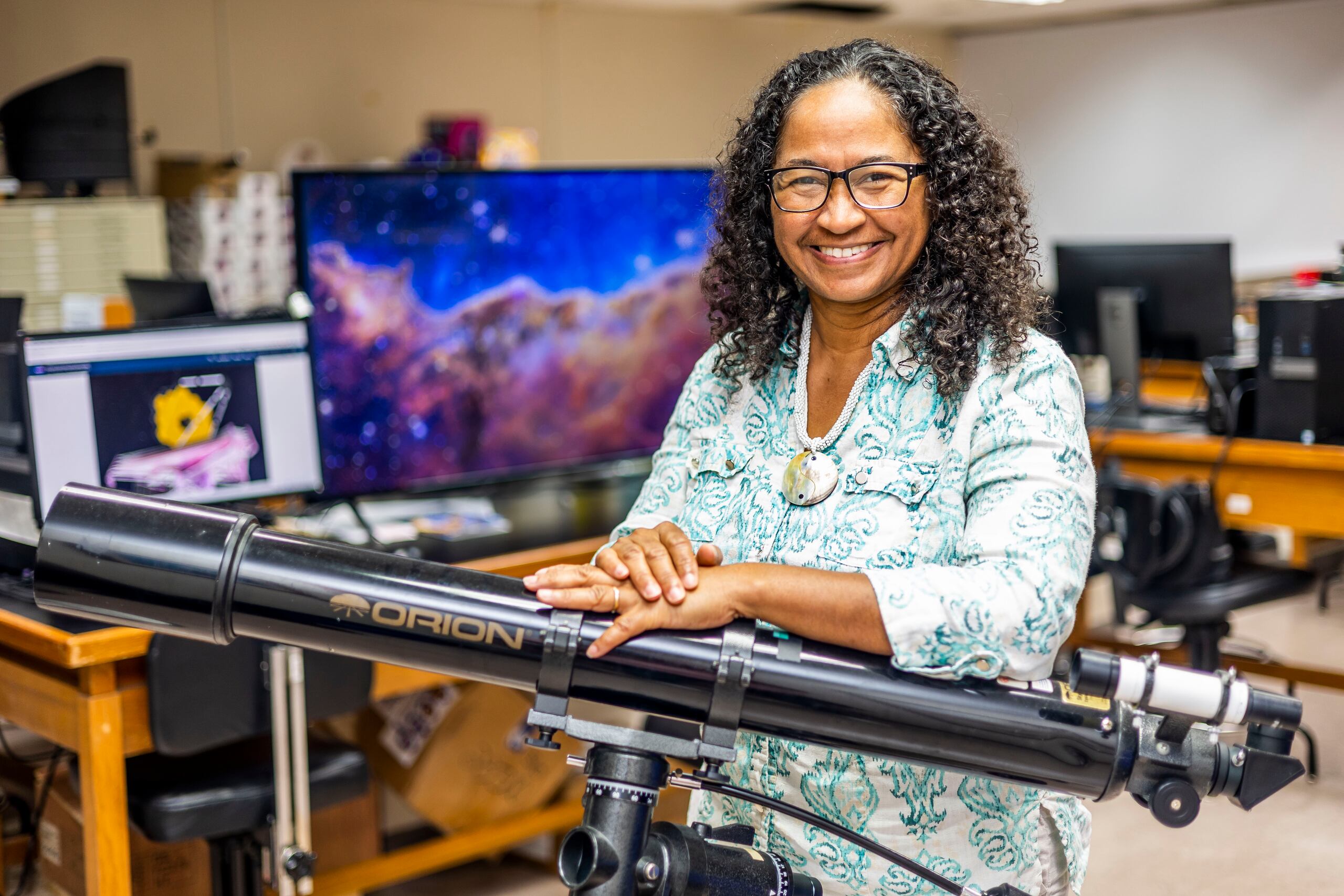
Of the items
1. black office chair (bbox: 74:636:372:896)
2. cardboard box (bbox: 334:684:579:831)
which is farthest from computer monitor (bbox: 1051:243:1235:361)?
black office chair (bbox: 74:636:372:896)

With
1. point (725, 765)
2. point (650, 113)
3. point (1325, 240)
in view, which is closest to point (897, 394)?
point (725, 765)

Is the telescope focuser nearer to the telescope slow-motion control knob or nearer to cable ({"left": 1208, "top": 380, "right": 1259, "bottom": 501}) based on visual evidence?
the telescope slow-motion control knob

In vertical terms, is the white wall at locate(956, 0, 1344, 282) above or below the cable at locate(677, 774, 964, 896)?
above

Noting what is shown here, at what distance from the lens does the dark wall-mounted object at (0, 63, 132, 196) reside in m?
4.04

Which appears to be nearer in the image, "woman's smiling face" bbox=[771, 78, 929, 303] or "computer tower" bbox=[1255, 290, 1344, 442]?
"woman's smiling face" bbox=[771, 78, 929, 303]

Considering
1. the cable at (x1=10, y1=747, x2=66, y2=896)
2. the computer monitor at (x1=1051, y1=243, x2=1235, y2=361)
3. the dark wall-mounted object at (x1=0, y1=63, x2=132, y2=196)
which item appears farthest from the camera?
the dark wall-mounted object at (x1=0, y1=63, x2=132, y2=196)

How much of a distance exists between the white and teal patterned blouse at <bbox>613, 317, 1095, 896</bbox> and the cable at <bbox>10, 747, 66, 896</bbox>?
1849mm

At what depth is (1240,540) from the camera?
3.66 m

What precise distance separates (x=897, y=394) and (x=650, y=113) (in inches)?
250

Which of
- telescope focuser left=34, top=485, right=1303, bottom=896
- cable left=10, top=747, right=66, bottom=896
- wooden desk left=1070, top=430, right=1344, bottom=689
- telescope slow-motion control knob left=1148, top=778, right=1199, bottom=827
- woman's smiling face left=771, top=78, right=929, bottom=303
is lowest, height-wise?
cable left=10, top=747, right=66, bottom=896

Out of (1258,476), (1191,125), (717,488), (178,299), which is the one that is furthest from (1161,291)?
(1191,125)

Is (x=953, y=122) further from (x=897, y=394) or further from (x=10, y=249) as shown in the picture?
(x=10, y=249)

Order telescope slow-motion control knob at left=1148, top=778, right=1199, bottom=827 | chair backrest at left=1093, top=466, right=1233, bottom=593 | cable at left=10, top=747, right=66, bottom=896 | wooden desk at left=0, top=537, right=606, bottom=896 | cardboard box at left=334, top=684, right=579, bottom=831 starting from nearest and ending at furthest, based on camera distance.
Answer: telescope slow-motion control knob at left=1148, top=778, right=1199, bottom=827
wooden desk at left=0, top=537, right=606, bottom=896
cable at left=10, top=747, right=66, bottom=896
cardboard box at left=334, top=684, right=579, bottom=831
chair backrest at left=1093, top=466, right=1233, bottom=593

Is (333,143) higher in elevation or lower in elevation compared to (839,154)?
higher
